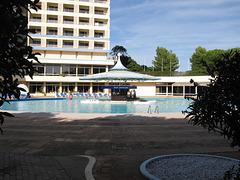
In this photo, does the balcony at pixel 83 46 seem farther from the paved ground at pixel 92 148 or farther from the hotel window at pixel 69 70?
the paved ground at pixel 92 148

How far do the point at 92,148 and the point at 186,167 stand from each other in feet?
10.7

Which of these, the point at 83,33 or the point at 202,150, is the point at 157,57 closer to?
the point at 83,33

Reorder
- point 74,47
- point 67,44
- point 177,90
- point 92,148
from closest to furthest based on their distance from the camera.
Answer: point 92,148 → point 177,90 → point 74,47 → point 67,44

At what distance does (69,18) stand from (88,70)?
12387mm

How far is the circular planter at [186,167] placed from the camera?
4.64m

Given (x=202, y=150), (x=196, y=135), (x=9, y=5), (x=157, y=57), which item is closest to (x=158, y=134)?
(x=196, y=135)

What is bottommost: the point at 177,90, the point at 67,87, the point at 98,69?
the point at 177,90

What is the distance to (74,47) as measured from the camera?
1879 inches

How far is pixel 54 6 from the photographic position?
47.8 metres

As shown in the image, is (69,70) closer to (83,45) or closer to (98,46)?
(83,45)

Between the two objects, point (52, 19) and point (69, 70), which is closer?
point (52, 19)

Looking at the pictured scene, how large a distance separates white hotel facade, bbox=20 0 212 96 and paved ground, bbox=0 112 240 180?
36.4 metres

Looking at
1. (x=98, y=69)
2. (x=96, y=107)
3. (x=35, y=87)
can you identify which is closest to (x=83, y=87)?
(x=98, y=69)

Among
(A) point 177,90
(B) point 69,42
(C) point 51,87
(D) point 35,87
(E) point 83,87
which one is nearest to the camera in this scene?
(D) point 35,87
